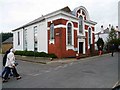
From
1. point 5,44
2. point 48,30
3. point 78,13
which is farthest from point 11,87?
point 5,44

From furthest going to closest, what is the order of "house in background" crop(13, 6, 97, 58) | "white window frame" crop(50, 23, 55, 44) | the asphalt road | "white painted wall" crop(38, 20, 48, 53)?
"white painted wall" crop(38, 20, 48, 53)
"white window frame" crop(50, 23, 55, 44)
"house in background" crop(13, 6, 97, 58)
the asphalt road

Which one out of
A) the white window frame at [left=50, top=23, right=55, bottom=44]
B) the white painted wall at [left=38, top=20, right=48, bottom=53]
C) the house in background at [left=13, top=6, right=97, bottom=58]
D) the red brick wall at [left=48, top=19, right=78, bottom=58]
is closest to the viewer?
the red brick wall at [left=48, top=19, right=78, bottom=58]

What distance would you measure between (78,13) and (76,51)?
6399 mm

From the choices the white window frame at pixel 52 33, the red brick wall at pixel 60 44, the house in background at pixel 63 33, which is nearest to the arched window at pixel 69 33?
the house in background at pixel 63 33

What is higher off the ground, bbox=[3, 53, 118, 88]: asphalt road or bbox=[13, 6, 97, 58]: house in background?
bbox=[13, 6, 97, 58]: house in background

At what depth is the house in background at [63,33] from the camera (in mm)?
29234

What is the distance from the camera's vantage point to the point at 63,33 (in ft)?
95.3

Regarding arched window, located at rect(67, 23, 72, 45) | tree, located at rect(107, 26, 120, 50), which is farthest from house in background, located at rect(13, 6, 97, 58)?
tree, located at rect(107, 26, 120, 50)

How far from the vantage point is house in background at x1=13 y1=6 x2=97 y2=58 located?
1151 inches

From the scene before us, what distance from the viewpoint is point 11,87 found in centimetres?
1020

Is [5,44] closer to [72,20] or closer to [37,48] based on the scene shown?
[37,48]

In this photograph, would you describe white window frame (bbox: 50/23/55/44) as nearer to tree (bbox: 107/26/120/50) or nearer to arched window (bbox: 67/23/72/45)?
arched window (bbox: 67/23/72/45)

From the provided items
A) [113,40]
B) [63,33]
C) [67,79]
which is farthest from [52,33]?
[113,40]

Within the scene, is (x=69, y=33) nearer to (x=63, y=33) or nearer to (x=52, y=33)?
(x=63, y=33)
